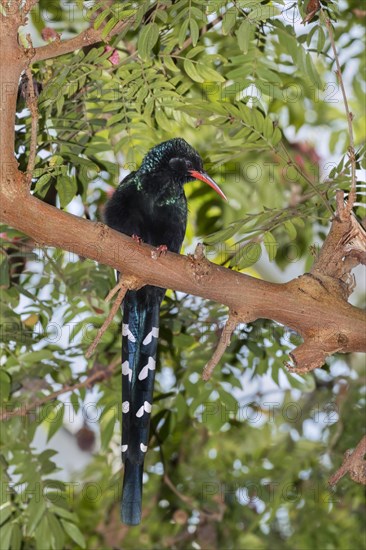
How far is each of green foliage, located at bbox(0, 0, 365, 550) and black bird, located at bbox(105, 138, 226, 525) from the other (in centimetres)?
9

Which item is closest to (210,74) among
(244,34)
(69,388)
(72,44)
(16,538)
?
(244,34)

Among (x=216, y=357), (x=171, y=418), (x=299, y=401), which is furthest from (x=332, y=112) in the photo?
(x=216, y=357)

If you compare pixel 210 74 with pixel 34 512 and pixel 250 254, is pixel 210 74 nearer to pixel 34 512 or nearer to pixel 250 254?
pixel 250 254

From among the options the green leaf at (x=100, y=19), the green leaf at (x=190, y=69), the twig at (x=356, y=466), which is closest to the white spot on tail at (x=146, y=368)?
the twig at (x=356, y=466)

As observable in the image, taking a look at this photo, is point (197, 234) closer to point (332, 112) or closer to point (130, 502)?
point (332, 112)

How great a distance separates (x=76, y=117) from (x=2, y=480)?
1187 mm

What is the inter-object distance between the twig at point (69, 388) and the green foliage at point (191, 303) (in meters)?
0.02

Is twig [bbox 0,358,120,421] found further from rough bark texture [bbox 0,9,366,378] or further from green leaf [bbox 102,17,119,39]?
green leaf [bbox 102,17,119,39]

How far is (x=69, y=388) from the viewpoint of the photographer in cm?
288

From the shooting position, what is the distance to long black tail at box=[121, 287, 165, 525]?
2.39m

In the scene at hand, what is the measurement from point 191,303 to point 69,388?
51 cm

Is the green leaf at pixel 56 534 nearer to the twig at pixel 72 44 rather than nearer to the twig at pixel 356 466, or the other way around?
the twig at pixel 356 466

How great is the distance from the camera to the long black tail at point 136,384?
2.39 metres

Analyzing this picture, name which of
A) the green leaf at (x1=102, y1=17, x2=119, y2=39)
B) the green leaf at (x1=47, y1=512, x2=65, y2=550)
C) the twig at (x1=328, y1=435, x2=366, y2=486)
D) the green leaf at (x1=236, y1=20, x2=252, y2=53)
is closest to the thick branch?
the twig at (x1=328, y1=435, x2=366, y2=486)
